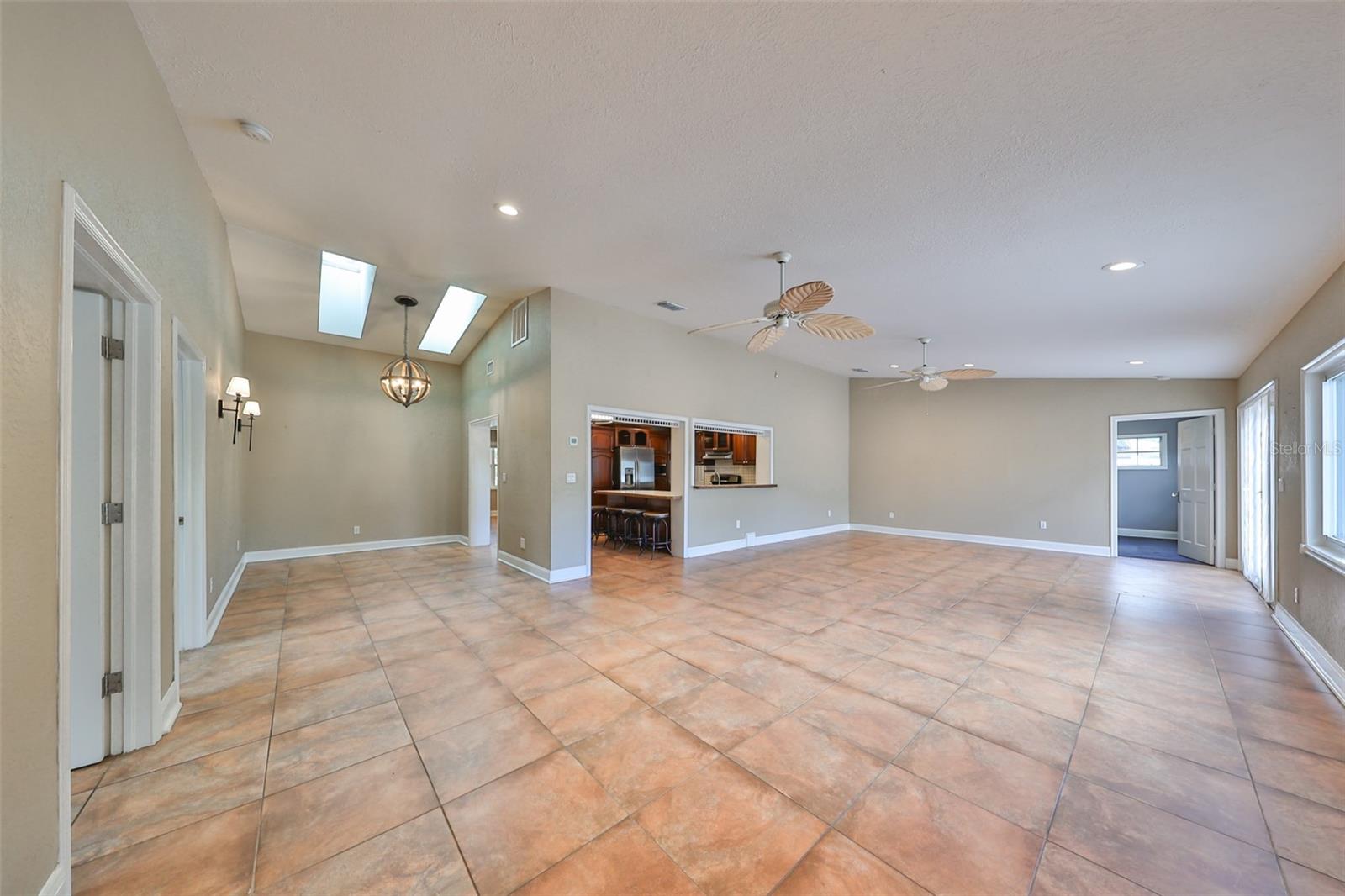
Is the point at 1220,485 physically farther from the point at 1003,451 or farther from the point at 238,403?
the point at 238,403

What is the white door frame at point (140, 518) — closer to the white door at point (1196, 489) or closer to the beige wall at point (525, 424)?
the beige wall at point (525, 424)

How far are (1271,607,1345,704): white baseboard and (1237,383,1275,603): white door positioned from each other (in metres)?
0.79

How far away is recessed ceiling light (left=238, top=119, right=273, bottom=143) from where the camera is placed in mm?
2615

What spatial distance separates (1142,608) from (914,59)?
17.8ft

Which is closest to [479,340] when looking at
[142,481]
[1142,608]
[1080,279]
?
[142,481]

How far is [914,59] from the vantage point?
1978 millimetres

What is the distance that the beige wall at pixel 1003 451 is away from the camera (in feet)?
24.0

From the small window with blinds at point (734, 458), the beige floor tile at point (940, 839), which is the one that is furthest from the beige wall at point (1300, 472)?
the small window with blinds at point (734, 458)

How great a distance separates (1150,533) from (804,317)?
33.2 ft

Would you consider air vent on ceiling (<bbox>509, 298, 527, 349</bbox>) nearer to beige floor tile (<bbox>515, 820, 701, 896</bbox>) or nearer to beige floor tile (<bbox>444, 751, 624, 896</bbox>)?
beige floor tile (<bbox>444, 751, 624, 896</bbox>)

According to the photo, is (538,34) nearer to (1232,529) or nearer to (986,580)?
(986,580)

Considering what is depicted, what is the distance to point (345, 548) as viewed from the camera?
7305 mm

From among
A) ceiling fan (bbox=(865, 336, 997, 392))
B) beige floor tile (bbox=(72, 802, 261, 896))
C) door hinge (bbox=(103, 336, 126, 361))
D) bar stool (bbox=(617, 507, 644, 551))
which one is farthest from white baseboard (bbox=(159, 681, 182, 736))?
ceiling fan (bbox=(865, 336, 997, 392))

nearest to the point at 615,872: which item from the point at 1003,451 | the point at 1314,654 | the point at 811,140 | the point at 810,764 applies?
the point at 810,764
